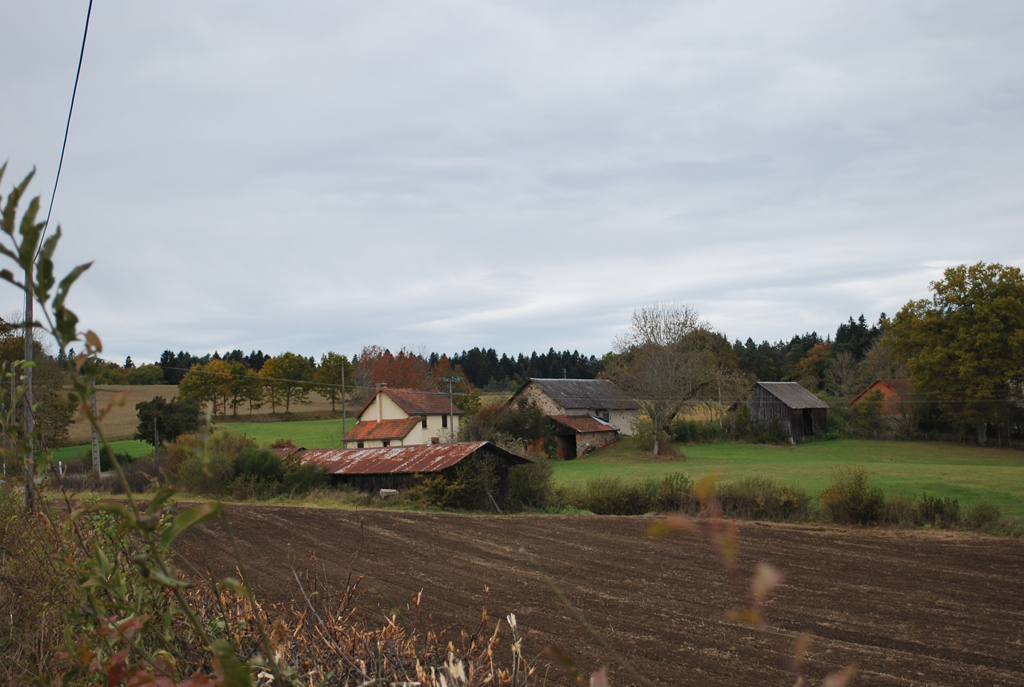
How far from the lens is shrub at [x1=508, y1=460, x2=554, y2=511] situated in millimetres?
26391

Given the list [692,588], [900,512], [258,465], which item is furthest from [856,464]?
[258,465]

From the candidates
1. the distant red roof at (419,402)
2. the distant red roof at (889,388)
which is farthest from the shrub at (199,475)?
the distant red roof at (889,388)

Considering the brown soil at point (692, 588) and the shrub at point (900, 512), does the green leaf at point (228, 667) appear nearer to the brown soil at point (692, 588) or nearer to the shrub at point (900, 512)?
the brown soil at point (692, 588)

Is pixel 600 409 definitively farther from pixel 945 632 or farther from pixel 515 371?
pixel 515 371

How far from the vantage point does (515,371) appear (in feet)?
390

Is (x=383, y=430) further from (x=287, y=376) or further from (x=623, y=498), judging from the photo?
(x=287, y=376)

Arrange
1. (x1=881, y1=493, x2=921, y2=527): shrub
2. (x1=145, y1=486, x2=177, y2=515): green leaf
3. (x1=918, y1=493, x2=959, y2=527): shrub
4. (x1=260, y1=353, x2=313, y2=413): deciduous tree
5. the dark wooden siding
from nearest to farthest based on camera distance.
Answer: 1. (x1=145, y1=486, x2=177, y2=515): green leaf
2. (x1=918, y1=493, x2=959, y2=527): shrub
3. (x1=881, y1=493, x2=921, y2=527): shrub
4. the dark wooden siding
5. (x1=260, y1=353, x2=313, y2=413): deciduous tree

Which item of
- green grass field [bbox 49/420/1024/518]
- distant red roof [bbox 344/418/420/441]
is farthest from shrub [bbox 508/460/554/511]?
distant red roof [bbox 344/418/420/441]

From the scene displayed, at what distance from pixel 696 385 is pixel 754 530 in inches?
1241

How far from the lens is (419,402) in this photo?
163 ft

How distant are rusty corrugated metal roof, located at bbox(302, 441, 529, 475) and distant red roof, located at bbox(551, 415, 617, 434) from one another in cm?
2120

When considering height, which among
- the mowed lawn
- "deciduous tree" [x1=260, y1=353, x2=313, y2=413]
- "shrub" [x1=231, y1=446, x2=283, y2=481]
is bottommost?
the mowed lawn

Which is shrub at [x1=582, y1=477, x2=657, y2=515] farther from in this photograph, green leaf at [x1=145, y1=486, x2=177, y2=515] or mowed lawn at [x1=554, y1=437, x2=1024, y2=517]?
green leaf at [x1=145, y1=486, x2=177, y2=515]

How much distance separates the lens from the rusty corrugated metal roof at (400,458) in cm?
2556
